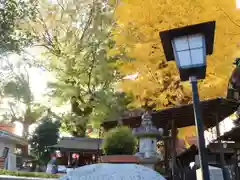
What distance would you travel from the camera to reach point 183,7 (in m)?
11.5

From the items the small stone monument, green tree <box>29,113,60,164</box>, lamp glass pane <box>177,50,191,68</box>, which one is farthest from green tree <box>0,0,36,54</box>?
green tree <box>29,113,60,164</box>

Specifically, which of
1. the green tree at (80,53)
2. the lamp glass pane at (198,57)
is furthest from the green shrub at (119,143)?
the green tree at (80,53)

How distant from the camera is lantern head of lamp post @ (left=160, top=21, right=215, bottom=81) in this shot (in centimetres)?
407

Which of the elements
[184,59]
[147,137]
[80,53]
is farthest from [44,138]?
[184,59]

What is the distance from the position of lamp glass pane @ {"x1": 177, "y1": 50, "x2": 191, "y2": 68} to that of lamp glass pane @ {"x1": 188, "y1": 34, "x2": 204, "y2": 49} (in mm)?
121

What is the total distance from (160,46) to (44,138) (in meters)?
12.9

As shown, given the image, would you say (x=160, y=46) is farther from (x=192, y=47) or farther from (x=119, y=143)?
(x=119, y=143)

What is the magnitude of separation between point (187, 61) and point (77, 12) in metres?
15.2

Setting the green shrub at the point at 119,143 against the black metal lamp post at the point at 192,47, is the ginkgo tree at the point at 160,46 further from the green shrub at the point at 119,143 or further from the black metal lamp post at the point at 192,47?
the green shrub at the point at 119,143

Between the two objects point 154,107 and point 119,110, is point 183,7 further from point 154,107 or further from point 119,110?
point 119,110

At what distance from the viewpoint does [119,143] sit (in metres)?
3.77

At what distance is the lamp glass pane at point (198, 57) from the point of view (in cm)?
405

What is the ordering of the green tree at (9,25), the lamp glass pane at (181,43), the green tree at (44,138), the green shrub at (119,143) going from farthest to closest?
1. the green tree at (44,138)
2. the green tree at (9,25)
3. the lamp glass pane at (181,43)
4. the green shrub at (119,143)

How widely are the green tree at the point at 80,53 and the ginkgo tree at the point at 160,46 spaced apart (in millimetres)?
2065
